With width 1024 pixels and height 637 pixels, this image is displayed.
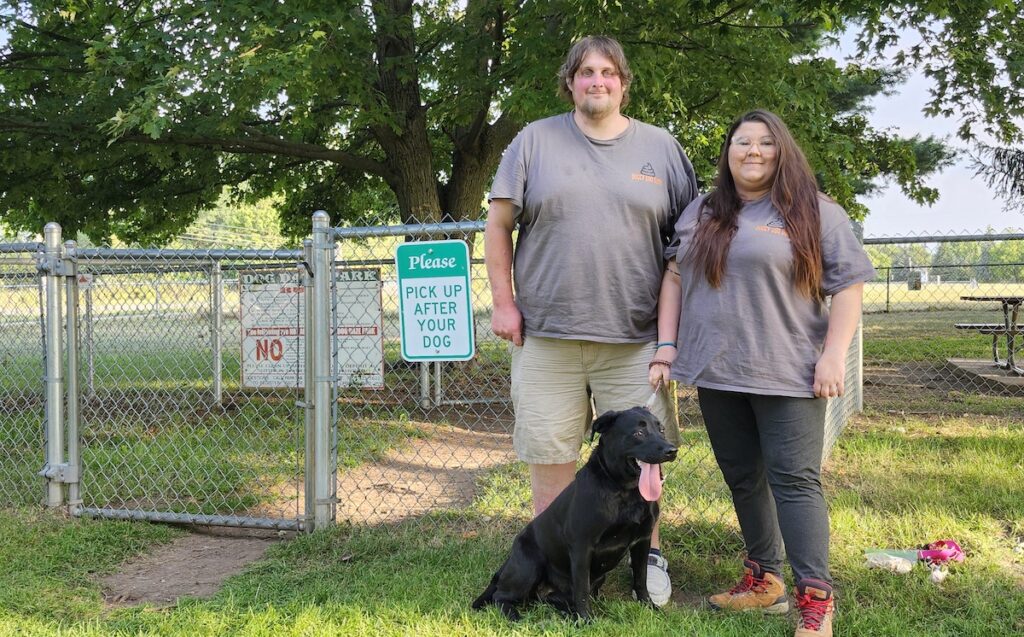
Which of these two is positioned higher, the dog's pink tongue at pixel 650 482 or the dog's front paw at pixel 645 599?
the dog's pink tongue at pixel 650 482

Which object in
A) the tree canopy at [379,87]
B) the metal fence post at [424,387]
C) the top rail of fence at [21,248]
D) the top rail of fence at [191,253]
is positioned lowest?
the metal fence post at [424,387]

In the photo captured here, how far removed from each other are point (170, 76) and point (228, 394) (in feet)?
12.6

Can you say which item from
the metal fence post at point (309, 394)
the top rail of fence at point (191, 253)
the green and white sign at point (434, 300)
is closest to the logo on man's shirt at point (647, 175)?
the green and white sign at point (434, 300)

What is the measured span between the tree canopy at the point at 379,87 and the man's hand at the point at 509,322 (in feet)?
4.60

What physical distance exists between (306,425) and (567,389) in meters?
1.61

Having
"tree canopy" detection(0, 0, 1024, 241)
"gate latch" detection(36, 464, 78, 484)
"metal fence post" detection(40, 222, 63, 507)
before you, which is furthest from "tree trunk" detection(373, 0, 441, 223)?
"gate latch" detection(36, 464, 78, 484)

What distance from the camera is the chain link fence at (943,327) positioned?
5964 millimetres

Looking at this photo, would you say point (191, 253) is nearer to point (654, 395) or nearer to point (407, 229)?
point (407, 229)

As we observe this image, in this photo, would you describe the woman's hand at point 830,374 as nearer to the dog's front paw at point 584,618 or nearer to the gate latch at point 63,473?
the dog's front paw at point 584,618

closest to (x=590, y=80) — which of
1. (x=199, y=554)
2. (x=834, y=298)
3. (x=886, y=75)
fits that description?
(x=834, y=298)

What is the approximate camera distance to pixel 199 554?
4199 millimetres

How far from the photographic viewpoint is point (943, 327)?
38.0 feet

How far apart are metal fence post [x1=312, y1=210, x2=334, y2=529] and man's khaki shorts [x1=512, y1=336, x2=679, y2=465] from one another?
4.06 feet

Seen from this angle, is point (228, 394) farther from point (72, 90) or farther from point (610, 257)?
point (610, 257)
